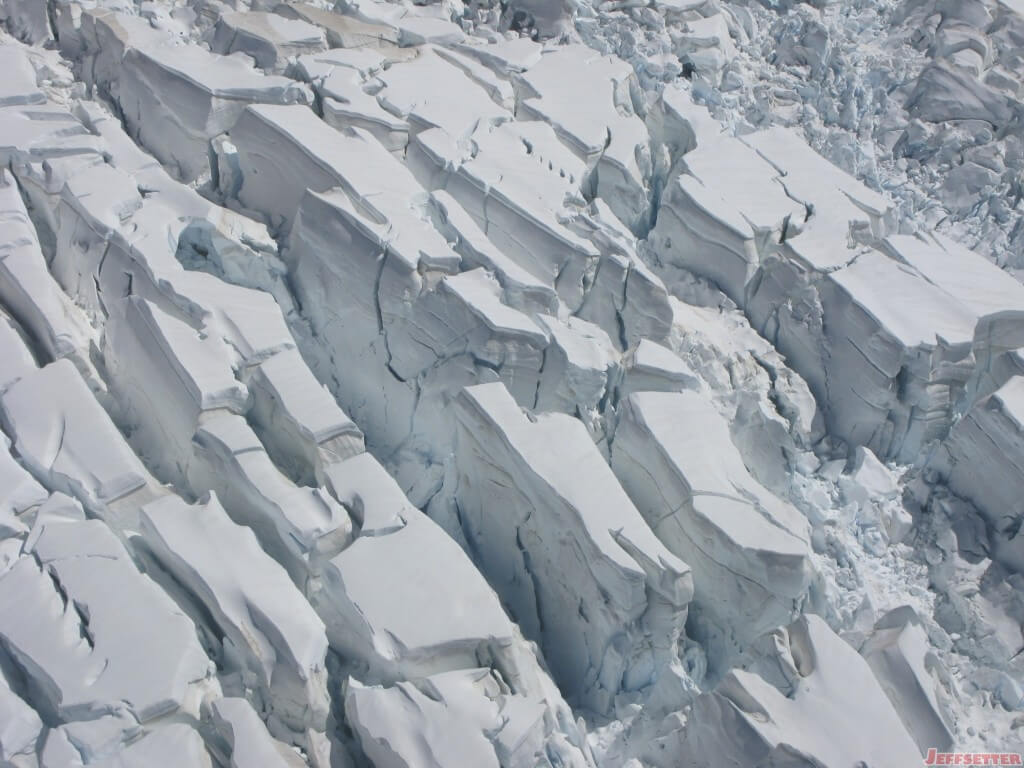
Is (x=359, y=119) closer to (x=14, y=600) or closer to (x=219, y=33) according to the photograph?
(x=219, y=33)

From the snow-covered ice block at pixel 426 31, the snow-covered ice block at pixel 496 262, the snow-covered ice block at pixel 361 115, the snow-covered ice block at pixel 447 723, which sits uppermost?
the snow-covered ice block at pixel 426 31

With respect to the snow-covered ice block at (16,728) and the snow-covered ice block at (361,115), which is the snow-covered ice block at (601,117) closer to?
the snow-covered ice block at (361,115)

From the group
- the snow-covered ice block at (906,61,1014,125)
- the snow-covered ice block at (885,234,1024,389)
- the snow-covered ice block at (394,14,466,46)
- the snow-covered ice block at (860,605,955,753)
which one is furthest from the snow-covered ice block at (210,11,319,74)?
the snow-covered ice block at (860,605,955,753)

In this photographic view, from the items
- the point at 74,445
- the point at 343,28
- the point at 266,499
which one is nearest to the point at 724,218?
the point at 343,28

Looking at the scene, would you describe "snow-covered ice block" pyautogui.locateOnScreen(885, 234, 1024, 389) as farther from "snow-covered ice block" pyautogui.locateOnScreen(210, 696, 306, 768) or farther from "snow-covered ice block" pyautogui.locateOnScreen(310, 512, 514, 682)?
"snow-covered ice block" pyautogui.locateOnScreen(210, 696, 306, 768)

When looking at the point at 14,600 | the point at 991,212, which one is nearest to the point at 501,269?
the point at 14,600

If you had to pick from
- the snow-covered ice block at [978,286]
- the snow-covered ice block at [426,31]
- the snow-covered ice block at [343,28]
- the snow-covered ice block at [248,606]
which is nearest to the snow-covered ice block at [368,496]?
the snow-covered ice block at [248,606]

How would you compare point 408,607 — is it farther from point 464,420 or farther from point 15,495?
point 15,495
